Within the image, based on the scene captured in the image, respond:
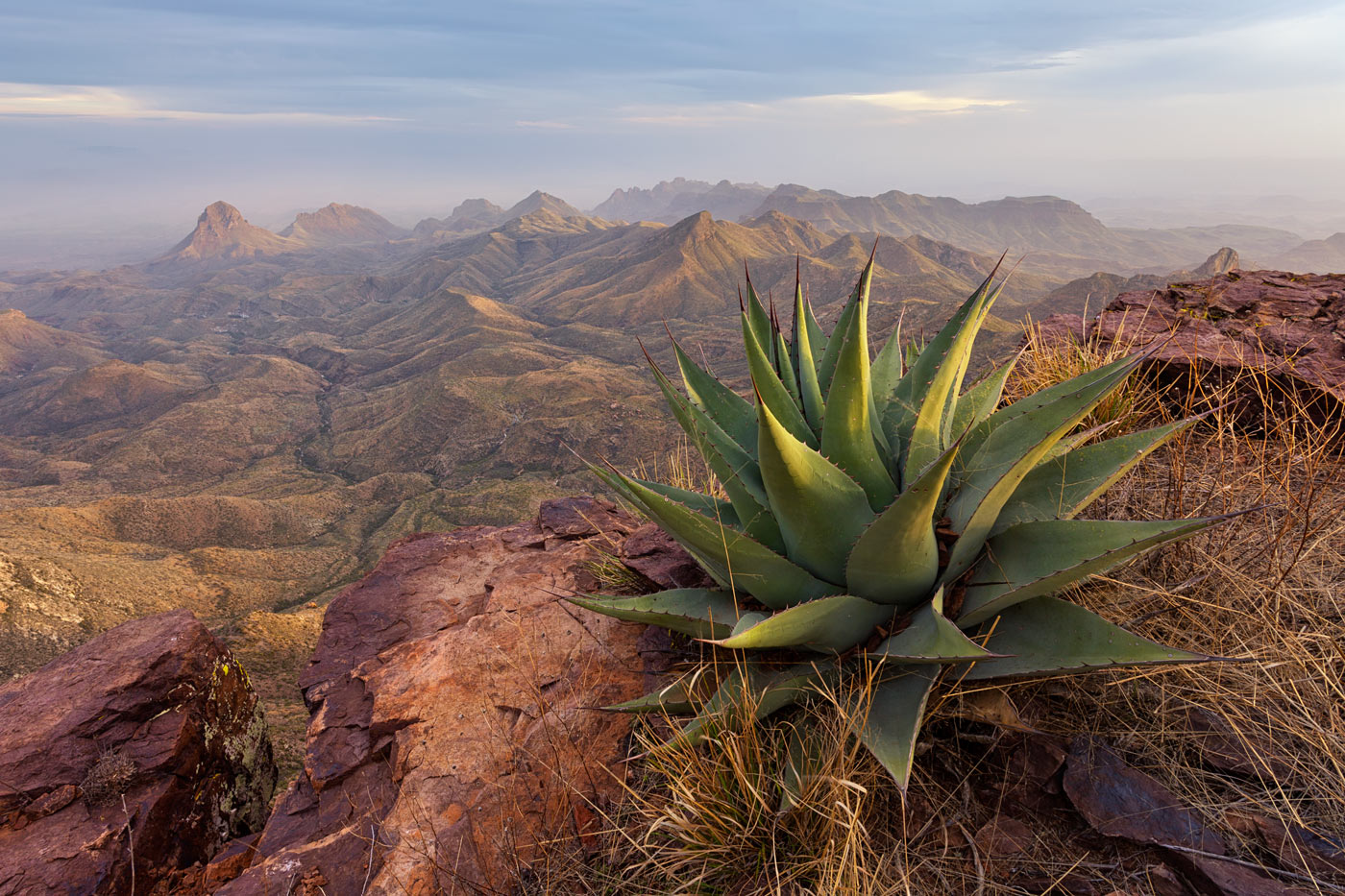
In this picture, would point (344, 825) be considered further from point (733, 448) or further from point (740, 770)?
point (733, 448)

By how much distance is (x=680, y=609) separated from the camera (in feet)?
8.38

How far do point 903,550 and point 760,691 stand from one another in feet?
2.53

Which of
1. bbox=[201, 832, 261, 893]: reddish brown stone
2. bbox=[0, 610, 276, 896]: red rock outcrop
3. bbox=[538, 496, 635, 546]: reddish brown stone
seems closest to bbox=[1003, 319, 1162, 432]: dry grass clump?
bbox=[538, 496, 635, 546]: reddish brown stone

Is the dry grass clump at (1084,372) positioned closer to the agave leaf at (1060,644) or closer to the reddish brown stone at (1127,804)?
the agave leaf at (1060,644)

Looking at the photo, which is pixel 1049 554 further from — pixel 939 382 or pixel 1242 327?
pixel 1242 327

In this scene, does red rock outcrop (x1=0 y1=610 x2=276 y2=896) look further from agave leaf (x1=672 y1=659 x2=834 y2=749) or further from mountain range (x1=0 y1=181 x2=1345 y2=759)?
mountain range (x1=0 y1=181 x2=1345 y2=759)

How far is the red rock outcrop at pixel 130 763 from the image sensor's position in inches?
143

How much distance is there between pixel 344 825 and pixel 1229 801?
148 inches

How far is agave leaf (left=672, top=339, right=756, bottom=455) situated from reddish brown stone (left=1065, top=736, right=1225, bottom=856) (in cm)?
174

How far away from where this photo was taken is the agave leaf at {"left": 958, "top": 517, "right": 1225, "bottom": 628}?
1.87 m

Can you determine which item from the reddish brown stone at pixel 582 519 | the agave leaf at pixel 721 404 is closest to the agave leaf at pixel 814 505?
the agave leaf at pixel 721 404

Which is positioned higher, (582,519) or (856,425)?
(856,425)

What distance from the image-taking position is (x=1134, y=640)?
1812 millimetres

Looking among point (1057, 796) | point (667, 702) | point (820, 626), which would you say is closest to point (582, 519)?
point (667, 702)
